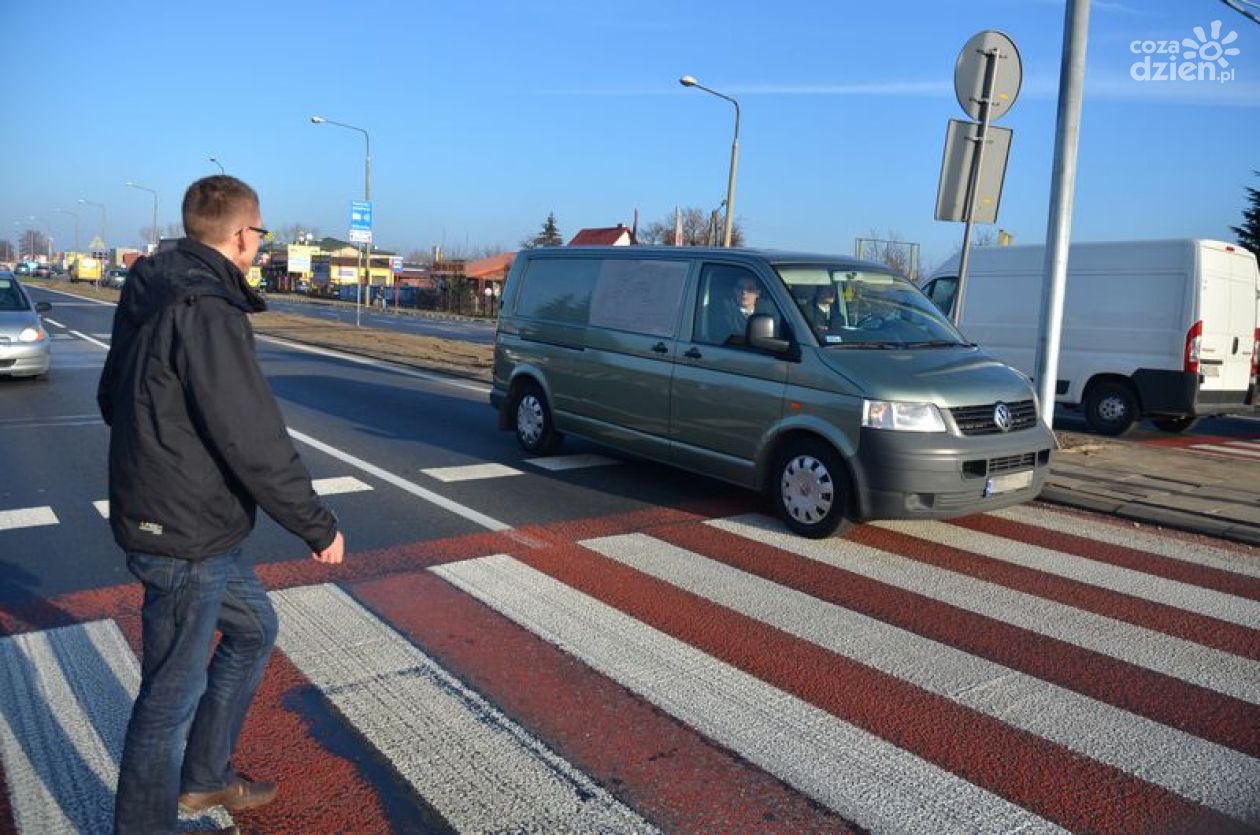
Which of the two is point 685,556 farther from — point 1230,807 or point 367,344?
point 367,344

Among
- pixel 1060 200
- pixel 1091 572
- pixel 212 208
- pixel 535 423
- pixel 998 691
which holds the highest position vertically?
pixel 1060 200

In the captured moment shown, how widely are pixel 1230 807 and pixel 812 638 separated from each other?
189 cm

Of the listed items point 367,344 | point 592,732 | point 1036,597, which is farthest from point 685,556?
point 367,344

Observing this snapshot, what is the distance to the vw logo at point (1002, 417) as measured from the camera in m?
6.47

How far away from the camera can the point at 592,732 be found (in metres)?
3.67

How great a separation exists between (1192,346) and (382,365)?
1366cm

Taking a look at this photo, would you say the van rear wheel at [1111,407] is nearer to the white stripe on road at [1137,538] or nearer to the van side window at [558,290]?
the white stripe on road at [1137,538]

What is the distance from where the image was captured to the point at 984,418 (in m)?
6.41

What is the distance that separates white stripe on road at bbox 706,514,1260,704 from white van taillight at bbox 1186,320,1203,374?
7.89 meters

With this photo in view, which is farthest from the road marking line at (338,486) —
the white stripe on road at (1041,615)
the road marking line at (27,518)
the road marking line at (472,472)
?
the white stripe on road at (1041,615)

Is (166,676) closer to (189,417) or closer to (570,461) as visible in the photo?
(189,417)

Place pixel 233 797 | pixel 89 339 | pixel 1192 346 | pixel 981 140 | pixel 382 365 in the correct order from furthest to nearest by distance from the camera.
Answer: pixel 89 339 → pixel 382 365 → pixel 1192 346 → pixel 981 140 → pixel 233 797

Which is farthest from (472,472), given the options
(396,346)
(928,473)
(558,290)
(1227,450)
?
(396,346)

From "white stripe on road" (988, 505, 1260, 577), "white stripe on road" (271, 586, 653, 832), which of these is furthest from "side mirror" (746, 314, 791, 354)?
"white stripe on road" (271, 586, 653, 832)
